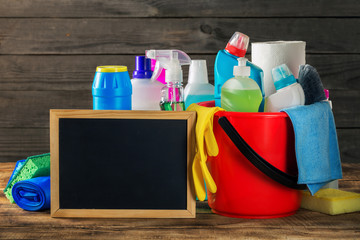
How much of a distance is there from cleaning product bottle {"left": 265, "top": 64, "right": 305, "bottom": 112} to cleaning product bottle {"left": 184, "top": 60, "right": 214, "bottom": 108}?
130mm

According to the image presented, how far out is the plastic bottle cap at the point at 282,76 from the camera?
908 mm

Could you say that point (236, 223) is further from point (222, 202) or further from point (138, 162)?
point (138, 162)

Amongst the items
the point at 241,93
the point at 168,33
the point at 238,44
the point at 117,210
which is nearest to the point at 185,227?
the point at 117,210

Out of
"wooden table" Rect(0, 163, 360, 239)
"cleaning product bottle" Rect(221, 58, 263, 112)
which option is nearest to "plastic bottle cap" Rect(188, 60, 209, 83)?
"cleaning product bottle" Rect(221, 58, 263, 112)

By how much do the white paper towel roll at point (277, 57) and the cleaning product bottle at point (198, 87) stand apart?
4.3 inches

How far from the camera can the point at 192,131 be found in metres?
0.87

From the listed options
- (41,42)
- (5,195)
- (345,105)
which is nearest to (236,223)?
(5,195)

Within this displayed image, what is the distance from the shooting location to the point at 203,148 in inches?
33.5

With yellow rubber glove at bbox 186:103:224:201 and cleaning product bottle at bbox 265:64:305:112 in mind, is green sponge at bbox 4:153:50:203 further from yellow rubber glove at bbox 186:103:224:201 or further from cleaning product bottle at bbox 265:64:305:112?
cleaning product bottle at bbox 265:64:305:112

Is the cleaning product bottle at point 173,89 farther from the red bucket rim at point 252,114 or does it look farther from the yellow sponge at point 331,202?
the yellow sponge at point 331,202

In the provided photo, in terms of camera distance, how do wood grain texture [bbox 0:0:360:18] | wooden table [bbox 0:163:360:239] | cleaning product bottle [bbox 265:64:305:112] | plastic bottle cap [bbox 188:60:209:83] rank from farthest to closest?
1. wood grain texture [bbox 0:0:360:18]
2. plastic bottle cap [bbox 188:60:209:83]
3. cleaning product bottle [bbox 265:64:305:112]
4. wooden table [bbox 0:163:360:239]

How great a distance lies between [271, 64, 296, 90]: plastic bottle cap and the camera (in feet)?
2.98

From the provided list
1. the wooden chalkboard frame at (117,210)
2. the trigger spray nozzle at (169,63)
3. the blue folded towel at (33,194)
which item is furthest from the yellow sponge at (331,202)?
the blue folded towel at (33,194)

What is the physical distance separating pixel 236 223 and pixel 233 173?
0.08 m
